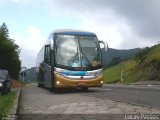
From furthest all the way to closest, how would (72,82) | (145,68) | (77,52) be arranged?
(145,68)
(77,52)
(72,82)

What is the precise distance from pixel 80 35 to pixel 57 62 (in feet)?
7.65

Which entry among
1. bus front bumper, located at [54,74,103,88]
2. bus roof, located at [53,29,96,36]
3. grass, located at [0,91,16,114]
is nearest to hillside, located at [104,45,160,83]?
bus roof, located at [53,29,96,36]

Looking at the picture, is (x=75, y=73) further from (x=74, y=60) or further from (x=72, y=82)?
(x=74, y=60)

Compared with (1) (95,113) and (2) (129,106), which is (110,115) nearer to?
(1) (95,113)

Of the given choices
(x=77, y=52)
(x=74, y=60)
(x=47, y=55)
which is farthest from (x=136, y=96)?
(x=47, y=55)

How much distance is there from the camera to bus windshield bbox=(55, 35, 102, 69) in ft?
86.1

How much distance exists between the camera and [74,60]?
86.4 feet

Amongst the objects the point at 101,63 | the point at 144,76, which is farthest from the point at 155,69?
the point at 101,63

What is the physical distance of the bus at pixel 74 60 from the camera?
2600 centimetres

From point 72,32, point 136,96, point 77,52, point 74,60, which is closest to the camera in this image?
point 136,96

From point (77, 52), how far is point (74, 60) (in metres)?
0.52

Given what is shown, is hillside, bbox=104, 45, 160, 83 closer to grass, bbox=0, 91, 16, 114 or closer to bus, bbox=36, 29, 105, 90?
bus, bbox=36, 29, 105, 90

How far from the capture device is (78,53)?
26.5 metres

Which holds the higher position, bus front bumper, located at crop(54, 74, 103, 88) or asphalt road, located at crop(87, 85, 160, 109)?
bus front bumper, located at crop(54, 74, 103, 88)
